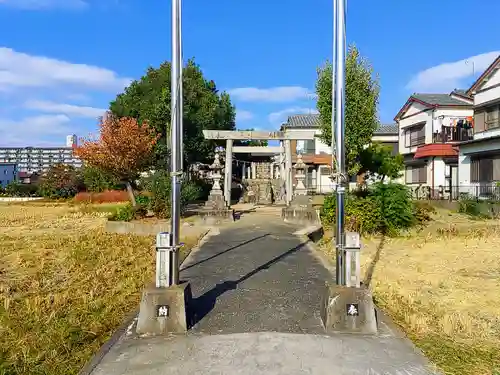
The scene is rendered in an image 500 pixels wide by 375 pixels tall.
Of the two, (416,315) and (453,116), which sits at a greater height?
(453,116)

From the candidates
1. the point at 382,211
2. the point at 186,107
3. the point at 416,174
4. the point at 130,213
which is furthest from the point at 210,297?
the point at 416,174

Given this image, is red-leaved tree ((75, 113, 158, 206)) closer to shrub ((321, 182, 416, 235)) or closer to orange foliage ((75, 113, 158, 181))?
orange foliage ((75, 113, 158, 181))

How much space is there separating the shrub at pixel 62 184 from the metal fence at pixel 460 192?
23.9m

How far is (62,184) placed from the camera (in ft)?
106

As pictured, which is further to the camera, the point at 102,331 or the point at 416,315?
the point at 416,315

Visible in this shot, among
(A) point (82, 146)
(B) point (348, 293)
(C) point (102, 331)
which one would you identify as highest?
(A) point (82, 146)

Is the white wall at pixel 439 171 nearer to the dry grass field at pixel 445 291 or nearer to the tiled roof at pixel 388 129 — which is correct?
the tiled roof at pixel 388 129

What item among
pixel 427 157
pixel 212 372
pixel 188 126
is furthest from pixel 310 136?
pixel 212 372

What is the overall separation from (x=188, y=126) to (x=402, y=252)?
1594 centimetres

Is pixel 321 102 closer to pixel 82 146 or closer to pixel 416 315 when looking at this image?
pixel 82 146

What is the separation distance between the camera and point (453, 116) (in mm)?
28156

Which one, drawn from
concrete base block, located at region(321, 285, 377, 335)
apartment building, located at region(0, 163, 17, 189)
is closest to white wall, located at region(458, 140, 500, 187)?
concrete base block, located at region(321, 285, 377, 335)

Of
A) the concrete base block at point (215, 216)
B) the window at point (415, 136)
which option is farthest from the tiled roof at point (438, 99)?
the concrete base block at point (215, 216)

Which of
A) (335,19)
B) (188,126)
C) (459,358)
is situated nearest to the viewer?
(459,358)
